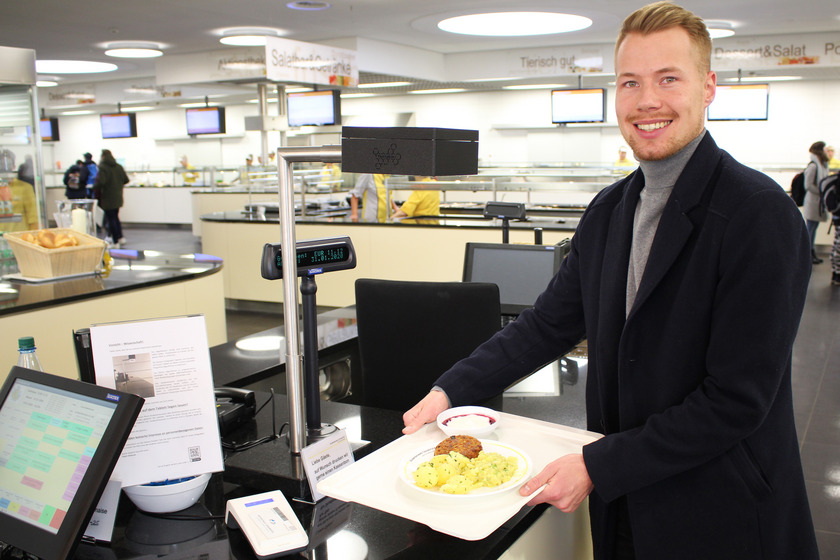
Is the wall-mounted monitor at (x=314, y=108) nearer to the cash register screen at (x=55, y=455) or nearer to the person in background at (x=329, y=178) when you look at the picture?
the person in background at (x=329, y=178)

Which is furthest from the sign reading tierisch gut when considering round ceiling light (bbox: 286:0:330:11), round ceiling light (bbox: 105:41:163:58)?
round ceiling light (bbox: 105:41:163:58)

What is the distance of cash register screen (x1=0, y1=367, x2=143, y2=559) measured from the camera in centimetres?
102

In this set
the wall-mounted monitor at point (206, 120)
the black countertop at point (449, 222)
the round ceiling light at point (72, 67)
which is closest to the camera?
the black countertop at point (449, 222)

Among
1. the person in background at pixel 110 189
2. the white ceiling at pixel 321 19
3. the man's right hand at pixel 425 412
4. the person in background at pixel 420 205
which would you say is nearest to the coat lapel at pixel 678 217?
the man's right hand at pixel 425 412

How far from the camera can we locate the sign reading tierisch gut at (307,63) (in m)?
6.95

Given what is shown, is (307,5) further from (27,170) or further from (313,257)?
(313,257)

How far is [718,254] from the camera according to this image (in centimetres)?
110

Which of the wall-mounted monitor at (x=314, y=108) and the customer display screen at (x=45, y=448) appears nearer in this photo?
the customer display screen at (x=45, y=448)

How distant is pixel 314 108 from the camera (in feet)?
29.2

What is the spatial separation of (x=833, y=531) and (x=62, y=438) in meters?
2.78

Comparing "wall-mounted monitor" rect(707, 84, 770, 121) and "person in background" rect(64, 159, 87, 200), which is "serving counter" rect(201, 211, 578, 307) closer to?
"wall-mounted monitor" rect(707, 84, 770, 121)

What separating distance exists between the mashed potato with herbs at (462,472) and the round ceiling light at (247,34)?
7.78 metres

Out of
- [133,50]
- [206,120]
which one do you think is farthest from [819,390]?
[206,120]

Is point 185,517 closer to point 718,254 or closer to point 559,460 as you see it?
point 559,460
